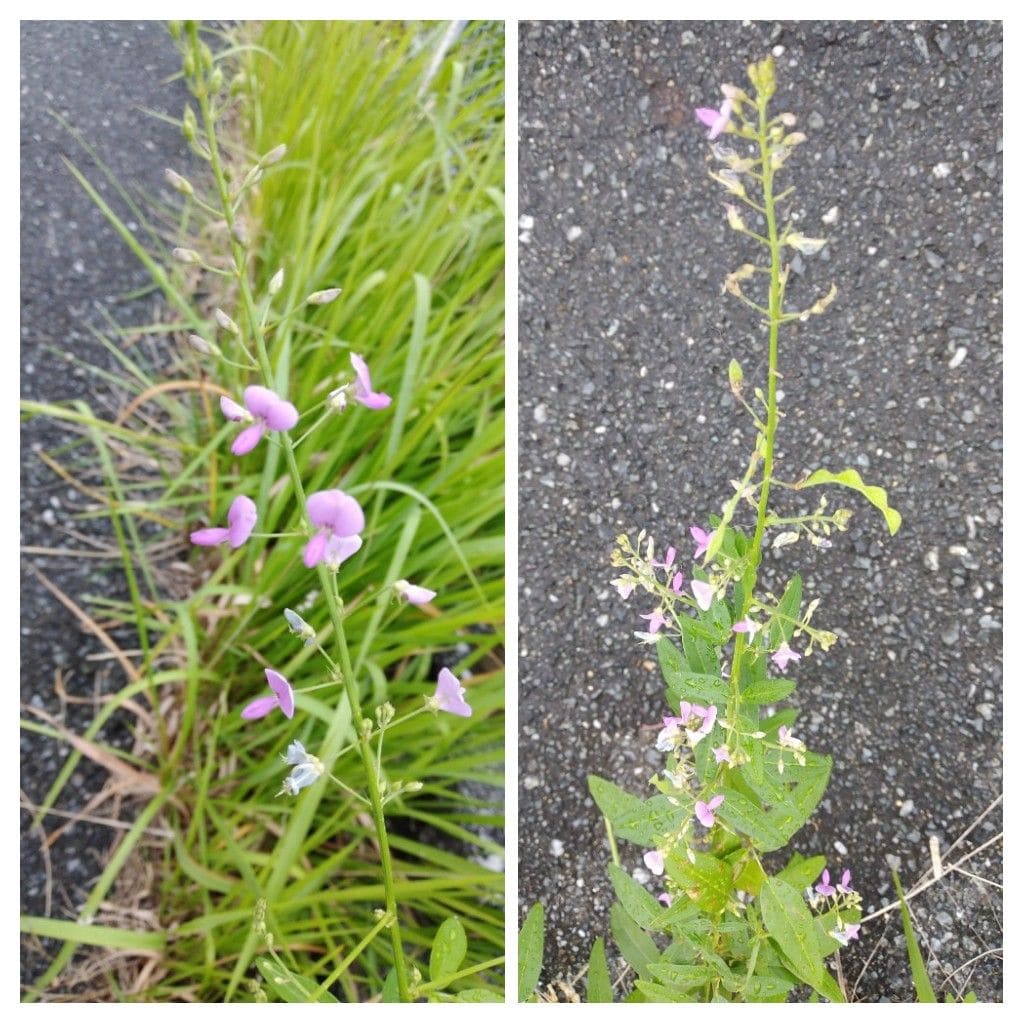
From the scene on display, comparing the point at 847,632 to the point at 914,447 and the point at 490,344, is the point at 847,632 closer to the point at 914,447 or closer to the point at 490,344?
the point at 914,447

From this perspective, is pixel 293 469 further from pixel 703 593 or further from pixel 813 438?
pixel 813 438

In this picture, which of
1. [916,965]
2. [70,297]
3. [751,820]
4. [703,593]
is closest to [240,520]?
[703,593]

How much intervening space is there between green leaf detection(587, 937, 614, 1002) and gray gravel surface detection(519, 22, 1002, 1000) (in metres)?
0.07

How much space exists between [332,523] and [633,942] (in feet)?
1.71

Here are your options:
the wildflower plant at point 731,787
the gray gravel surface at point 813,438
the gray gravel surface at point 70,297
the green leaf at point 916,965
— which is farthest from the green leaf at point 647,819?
the gray gravel surface at point 70,297

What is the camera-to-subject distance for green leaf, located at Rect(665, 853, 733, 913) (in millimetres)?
644

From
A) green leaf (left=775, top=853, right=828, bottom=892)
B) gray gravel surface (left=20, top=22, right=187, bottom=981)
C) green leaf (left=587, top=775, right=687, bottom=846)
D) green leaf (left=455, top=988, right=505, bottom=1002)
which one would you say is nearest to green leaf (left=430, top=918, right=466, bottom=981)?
green leaf (left=455, top=988, right=505, bottom=1002)

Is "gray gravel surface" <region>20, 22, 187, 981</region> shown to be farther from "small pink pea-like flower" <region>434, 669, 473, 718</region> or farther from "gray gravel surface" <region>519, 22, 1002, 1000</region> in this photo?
"small pink pea-like flower" <region>434, 669, 473, 718</region>

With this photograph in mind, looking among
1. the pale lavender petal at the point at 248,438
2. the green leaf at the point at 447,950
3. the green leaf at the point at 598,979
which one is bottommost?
the green leaf at the point at 598,979

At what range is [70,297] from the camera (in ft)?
4.22

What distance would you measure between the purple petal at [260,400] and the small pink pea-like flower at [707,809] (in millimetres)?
416

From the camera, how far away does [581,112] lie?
0.84 meters

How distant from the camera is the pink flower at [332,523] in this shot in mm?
456

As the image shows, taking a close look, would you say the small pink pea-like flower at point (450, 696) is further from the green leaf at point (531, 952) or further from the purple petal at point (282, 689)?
the green leaf at point (531, 952)
